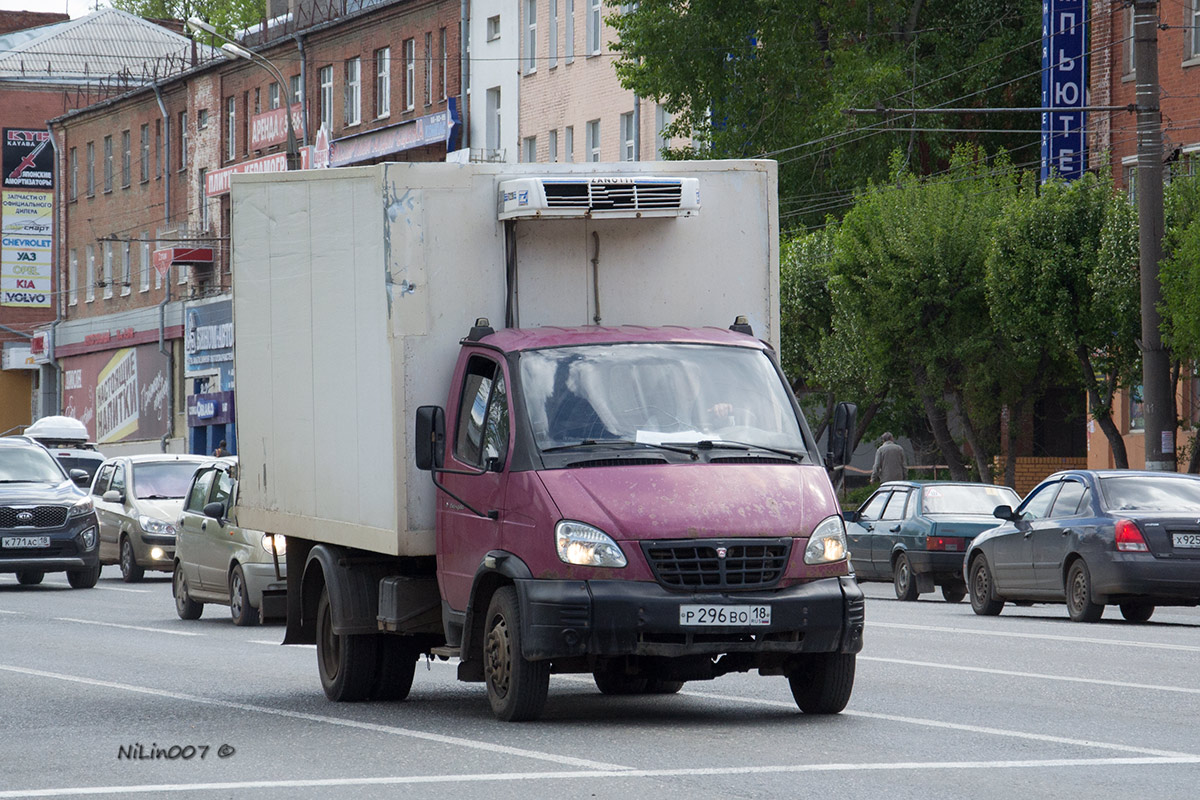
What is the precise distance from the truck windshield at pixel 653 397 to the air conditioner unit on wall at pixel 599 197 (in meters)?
0.77

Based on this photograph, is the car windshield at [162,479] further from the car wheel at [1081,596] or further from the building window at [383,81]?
the building window at [383,81]

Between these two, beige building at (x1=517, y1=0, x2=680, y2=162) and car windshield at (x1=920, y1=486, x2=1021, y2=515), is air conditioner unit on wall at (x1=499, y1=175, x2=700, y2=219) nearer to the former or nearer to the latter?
car windshield at (x1=920, y1=486, x2=1021, y2=515)

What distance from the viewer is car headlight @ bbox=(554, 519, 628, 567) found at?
10.9 meters

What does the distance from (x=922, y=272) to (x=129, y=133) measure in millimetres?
50518

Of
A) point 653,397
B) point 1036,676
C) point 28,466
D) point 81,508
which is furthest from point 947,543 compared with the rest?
point 653,397

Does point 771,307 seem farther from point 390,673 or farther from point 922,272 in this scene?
point 922,272

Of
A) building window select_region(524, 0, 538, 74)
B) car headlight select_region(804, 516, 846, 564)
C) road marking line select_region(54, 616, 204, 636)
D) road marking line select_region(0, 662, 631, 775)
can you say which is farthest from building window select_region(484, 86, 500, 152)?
car headlight select_region(804, 516, 846, 564)

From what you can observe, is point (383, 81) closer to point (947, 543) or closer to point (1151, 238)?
point (1151, 238)

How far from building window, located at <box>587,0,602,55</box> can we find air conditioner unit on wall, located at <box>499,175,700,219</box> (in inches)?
1839

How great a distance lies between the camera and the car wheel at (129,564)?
3111 cm

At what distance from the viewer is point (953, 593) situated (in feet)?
90.0

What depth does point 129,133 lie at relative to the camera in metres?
81.1

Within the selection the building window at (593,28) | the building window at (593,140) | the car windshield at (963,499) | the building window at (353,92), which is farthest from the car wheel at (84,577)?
the building window at (353,92)

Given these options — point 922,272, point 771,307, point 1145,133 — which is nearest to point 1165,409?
point 1145,133
